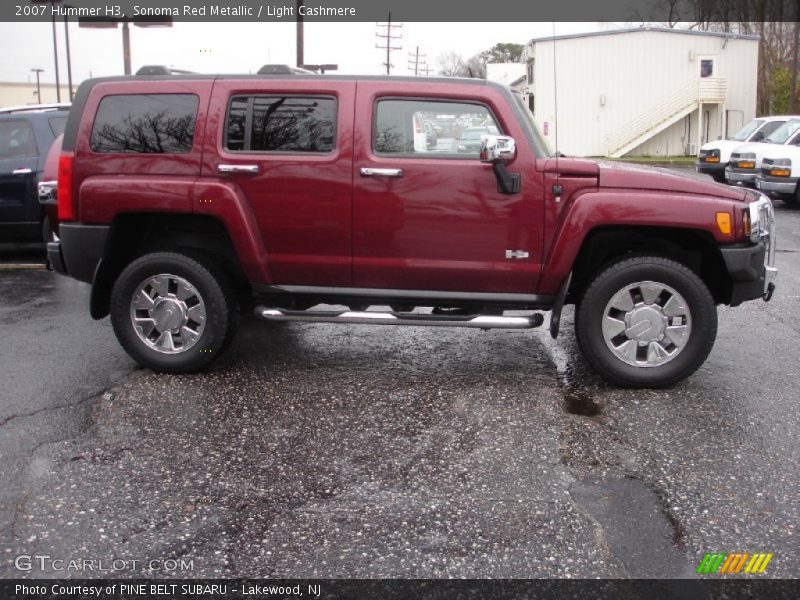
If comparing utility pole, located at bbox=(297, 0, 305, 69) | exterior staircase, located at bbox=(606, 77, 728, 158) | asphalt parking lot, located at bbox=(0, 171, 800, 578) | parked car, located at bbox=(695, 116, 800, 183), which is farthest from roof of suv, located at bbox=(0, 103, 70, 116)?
exterior staircase, located at bbox=(606, 77, 728, 158)

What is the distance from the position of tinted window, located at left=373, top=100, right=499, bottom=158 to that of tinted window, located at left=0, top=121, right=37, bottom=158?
245 inches

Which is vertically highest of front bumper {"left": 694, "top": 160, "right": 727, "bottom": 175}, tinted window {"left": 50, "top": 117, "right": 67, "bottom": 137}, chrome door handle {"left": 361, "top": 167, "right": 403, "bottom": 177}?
tinted window {"left": 50, "top": 117, "right": 67, "bottom": 137}

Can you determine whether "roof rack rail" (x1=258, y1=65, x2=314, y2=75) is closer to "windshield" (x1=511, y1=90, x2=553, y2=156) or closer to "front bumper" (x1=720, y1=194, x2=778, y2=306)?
"windshield" (x1=511, y1=90, x2=553, y2=156)

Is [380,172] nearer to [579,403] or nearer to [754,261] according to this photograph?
[579,403]

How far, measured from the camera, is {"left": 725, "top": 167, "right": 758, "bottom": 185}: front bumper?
17.0 m

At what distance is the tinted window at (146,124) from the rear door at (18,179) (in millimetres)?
4881

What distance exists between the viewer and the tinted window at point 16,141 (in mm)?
9656

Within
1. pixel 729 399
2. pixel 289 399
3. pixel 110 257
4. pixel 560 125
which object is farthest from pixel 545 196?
pixel 560 125

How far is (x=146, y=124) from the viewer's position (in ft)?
17.2

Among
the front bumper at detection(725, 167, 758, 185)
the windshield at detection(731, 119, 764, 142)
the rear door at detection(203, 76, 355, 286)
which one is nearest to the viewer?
the rear door at detection(203, 76, 355, 286)

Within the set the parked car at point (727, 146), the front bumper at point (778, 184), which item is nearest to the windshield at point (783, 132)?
the parked car at point (727, 146)

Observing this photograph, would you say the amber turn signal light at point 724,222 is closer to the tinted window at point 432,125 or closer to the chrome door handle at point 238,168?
the tinted window at point 432,125

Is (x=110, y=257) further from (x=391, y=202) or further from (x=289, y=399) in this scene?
(x=391, y=202)

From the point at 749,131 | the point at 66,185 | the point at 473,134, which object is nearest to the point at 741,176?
the point at 749,131
